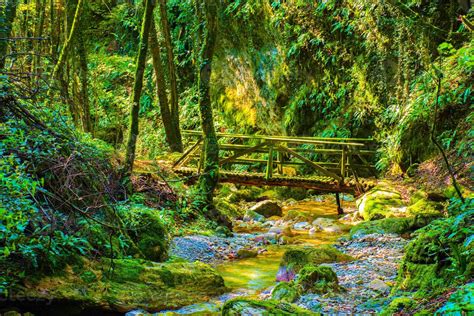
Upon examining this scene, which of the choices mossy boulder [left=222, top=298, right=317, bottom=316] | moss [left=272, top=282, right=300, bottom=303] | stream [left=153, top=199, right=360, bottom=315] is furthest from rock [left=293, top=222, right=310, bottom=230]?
mossy boulder [left=222, top=298, right=317, bottom=316]

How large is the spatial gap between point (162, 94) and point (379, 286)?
29.9 ft

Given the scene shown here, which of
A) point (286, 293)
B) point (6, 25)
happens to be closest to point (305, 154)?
point (286, 293)

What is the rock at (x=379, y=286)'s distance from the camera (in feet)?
15.7

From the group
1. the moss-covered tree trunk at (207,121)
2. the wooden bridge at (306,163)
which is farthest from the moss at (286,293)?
the wooden bridge at (306,163)

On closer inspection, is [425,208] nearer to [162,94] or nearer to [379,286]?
[379,286]

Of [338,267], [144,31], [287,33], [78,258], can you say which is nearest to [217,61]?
[287,33]

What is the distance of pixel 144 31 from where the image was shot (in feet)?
25.3

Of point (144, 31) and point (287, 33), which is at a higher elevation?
point (287, 33)

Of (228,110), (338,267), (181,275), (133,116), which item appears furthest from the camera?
(228,110)

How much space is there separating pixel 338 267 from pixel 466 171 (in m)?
3.11

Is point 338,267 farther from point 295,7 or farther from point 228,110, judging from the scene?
point 228,110

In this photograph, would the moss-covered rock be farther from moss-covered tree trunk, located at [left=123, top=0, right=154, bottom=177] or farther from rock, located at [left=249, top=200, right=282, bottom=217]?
moss-covered tree trunk, located at [left=123, top=0, right=154, bottom=177]

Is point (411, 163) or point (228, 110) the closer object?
point (411, 163)

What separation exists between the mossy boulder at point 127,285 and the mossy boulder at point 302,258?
36.8 inches
